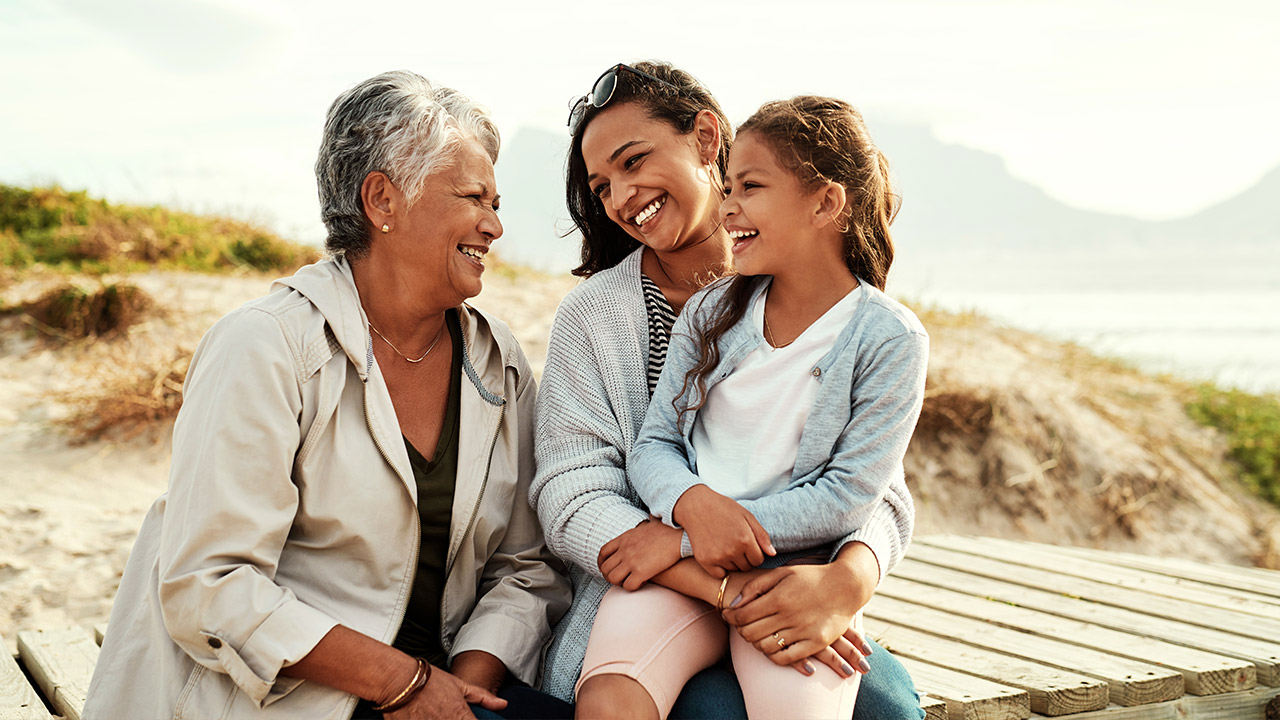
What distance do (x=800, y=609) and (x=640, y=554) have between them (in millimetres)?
413

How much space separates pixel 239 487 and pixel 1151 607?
340 centimetres

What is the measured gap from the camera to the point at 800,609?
6.98ft

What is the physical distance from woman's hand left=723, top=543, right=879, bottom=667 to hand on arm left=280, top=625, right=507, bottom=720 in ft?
2.19

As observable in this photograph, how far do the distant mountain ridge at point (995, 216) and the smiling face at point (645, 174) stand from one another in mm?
84619

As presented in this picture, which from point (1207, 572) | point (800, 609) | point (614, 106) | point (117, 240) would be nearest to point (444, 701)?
point (800, 609)

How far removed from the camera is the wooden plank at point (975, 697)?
9.19ft

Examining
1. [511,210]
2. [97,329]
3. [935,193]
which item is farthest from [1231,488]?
[935,193]

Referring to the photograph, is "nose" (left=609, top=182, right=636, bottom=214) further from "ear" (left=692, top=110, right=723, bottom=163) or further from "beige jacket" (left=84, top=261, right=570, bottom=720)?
"beige jacket" (left=84, top=261, right=570, bottom=720)

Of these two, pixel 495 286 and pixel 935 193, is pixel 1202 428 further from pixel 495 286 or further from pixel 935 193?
pixel 935 193

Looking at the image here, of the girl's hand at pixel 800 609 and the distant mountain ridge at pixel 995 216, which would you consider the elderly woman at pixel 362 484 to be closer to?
the girl's hand at pixel 800 609

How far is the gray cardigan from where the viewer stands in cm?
247

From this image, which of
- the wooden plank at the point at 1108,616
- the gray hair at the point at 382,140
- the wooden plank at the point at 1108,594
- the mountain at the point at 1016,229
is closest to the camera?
the gray hair at the point at 382,140

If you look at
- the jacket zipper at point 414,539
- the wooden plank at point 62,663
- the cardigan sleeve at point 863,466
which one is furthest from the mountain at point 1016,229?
the cardigan sleeve at point 863,466

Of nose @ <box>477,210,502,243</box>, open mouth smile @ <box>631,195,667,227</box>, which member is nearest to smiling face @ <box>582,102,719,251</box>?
open mouth smile @ <box>631,195,667,227</box>
